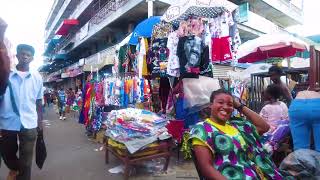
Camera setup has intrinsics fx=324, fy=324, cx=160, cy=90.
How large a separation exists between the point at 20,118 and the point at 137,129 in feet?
6.78

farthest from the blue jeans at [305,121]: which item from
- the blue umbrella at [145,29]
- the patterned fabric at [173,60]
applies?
the blue umbrella at [145,29]

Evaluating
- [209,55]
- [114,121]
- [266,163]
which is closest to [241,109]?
[266,163]

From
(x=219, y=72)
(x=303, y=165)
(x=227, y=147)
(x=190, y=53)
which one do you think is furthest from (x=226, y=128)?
(x=219, y=72)

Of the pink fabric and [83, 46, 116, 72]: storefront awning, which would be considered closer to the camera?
the pink fabric

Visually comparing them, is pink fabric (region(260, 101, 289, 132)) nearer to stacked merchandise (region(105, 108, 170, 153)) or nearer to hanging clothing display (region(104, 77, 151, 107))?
stacked merchandise (region(105, 108, 170, 153))

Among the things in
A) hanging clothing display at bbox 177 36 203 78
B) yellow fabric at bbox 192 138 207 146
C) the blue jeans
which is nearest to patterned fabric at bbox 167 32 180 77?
hanging clothing display at bbox 177 36 203 78

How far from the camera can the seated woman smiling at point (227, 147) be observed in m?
2.48

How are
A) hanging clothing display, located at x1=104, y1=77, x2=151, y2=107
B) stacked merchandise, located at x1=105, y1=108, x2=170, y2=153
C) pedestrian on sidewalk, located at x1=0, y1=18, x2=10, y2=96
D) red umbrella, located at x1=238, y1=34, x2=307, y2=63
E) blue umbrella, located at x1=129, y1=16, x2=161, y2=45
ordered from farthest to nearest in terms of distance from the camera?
hanging clothing display, located at x1=104, y1=77, x2=151, y2=107, blue umbrella, located at x1=129, y1=16, x2=161, y2=45, red umbrella, located at x1=238, y1=34, x2=307, y2=63, stacked merchandise, located at x1=105, y1=108, x2=170, y2=153, pedestrian on sidewalk, located at x1=0, y1=18, x2=10, y2=96

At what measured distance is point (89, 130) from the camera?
383 inches

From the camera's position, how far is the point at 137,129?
5.31 meters

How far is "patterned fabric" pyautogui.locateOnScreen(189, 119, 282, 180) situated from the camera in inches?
98.5

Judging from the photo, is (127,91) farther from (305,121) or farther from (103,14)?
(103,14)

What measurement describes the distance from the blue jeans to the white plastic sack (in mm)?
2526

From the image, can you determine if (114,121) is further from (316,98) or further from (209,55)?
(316,98)
